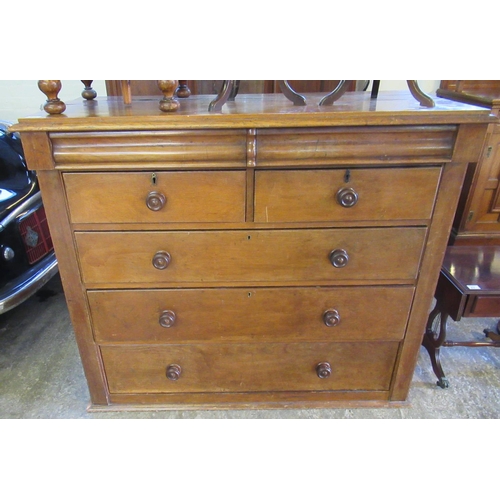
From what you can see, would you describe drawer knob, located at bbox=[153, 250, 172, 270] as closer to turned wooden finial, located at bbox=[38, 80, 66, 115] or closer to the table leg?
turned wooden finial, located at bbox=[38, 80, 66, 115]

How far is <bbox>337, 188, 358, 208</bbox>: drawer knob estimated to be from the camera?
1.25 metres

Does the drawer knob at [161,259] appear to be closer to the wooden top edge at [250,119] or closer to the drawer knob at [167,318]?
the drawer knob at [167,318]

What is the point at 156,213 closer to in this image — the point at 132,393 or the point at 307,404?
the point at 132,393

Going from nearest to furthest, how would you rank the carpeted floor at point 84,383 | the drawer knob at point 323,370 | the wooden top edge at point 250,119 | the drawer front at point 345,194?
A: the wooden top edge at point 250,119, the drawer front at point 345,194, the drawer knob at point 323,370, the carpeted floor at point 84,383

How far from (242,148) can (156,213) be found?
379 millimetres

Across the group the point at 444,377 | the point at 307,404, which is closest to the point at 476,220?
the point at 444,377

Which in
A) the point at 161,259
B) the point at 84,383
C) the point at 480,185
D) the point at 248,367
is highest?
the point at 161,259

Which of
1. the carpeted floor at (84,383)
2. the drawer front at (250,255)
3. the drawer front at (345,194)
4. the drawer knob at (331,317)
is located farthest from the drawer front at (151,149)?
the carpeted floor at (84,383)

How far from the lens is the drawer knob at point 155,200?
1237 millimetres

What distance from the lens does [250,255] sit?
Result: 1.37 m

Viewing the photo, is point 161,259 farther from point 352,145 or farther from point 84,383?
point 84,383

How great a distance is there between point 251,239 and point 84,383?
1224 mm

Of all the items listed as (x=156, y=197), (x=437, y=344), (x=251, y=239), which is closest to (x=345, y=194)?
(x=251, y=239)

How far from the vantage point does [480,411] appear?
1706 millimetres
